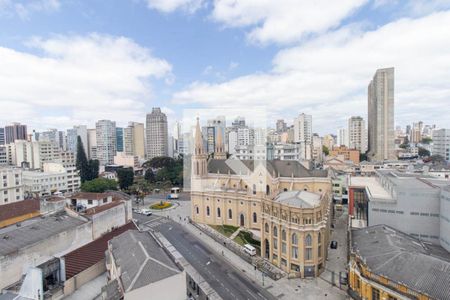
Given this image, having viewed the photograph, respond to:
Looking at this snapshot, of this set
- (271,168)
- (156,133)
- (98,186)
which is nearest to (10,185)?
(98,186)

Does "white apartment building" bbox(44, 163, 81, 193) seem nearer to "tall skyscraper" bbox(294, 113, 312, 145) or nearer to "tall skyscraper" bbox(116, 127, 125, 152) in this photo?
"tall skyscraper" bbox(116, 127, 125, 152)

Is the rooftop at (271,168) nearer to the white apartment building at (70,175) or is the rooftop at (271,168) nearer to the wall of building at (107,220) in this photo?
the wall of building at (107,220)

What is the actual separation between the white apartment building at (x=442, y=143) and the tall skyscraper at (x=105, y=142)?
142687 millimetres

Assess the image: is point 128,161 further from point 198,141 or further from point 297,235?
point 297,235

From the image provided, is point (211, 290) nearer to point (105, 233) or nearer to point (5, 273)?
point (105, 233)

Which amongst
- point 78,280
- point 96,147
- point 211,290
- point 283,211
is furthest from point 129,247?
point 96,147

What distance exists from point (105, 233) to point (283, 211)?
2350 centimetres

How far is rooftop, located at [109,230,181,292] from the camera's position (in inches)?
747

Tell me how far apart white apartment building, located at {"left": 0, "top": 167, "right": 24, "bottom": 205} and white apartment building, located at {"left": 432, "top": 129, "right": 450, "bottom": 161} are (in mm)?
134092

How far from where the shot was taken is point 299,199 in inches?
1220

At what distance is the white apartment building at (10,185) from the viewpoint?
5375 centimetres

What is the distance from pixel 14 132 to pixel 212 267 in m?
153

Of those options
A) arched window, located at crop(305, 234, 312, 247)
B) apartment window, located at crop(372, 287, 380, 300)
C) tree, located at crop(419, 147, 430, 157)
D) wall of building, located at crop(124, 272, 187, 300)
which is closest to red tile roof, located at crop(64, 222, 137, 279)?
wall of building, located at crop(124, 272, 187, 300)

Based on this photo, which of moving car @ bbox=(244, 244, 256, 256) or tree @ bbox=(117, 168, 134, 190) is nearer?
moving car @ bbox=(244, 244, 256, 256)
